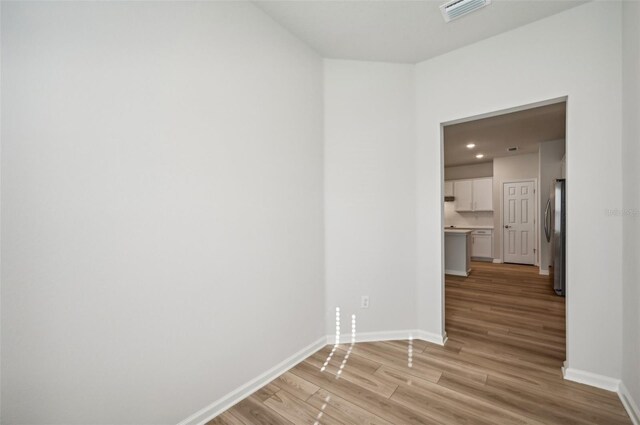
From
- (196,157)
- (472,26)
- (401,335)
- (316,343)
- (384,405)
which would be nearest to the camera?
(196,157)

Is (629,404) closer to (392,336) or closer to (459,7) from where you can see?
(392,336)

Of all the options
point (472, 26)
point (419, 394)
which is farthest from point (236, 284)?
point (472, 26)

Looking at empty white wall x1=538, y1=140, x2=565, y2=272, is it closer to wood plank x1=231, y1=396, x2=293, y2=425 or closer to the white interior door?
the white interior door

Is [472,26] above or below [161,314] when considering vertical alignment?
above

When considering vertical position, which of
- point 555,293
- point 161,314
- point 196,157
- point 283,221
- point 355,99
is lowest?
point 555,293

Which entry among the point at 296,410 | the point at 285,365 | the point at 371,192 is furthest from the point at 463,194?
the point at 296,410

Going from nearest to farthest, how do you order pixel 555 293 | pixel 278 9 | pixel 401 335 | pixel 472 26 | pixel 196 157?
pixel 196 157 < pixel 278 9 < pixel 472 26 < pixel 401 335 < pixel 555 293

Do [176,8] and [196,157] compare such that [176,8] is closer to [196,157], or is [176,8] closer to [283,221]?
[196,157]

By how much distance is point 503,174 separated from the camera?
7059 mm

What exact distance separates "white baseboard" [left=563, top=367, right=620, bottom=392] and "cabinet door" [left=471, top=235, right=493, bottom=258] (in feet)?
19.1

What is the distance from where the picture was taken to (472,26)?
2248mm

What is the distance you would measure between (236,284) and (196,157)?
879 mm

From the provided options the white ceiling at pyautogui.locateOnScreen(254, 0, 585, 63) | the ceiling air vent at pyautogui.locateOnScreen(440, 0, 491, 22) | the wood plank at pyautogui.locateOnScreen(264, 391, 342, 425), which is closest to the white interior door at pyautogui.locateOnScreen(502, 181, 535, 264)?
the white ceiling at pyautogui.locateOnScreen(254, 0, 585, 63)

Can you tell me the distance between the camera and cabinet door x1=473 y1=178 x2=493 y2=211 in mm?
7402
